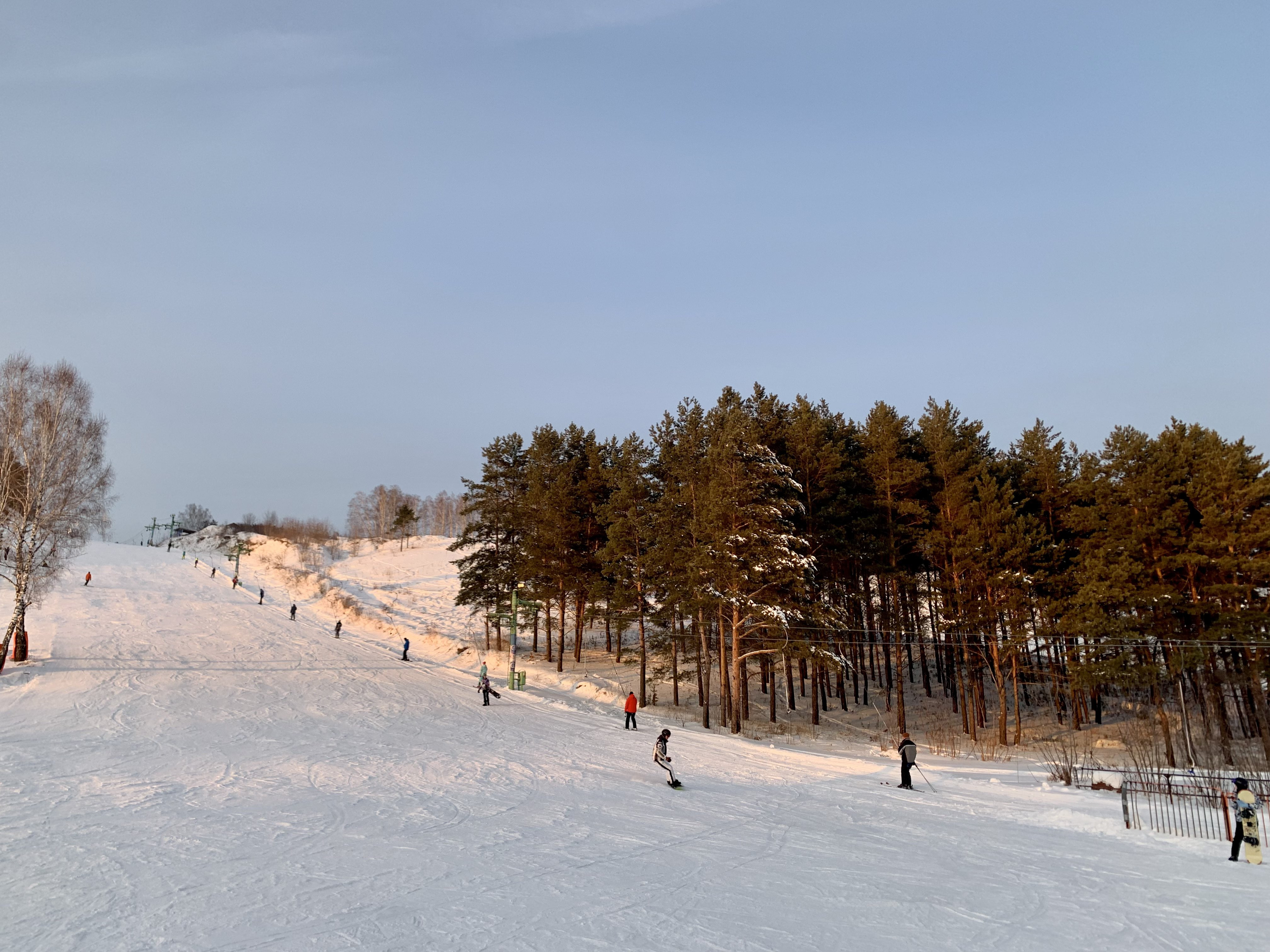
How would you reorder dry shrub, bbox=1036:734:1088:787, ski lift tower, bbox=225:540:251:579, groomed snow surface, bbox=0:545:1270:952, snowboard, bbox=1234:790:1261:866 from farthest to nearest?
ski lift tower, bbox=225:540:251:579
dry shrub, bbox=1036:734:1088:787
snowboard, bbox=1234:790:1261:866
groomed snow surface, bbox=0:545:1270:952

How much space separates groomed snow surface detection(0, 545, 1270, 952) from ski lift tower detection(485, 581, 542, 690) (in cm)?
1082

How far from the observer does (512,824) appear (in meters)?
13.3

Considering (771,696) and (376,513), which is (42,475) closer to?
(771,696)

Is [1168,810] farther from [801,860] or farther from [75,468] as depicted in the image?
[75,468]

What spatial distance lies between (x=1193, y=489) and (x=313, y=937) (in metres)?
36.8

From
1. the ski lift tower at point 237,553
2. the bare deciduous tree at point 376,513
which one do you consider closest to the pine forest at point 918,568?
the ski lift tower at point 237,553

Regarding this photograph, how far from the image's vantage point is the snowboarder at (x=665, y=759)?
59.5ft

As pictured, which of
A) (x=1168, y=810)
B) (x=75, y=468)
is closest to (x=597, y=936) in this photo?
(x=1168, y=810)

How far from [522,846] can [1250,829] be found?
13.5m

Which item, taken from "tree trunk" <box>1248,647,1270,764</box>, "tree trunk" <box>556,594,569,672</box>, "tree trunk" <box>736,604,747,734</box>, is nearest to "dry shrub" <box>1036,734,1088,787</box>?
"tree trunk" <box>1248,647,1270,764</box>

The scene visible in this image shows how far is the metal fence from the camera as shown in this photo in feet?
50.0

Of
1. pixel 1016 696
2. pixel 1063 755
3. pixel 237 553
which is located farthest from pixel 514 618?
pixel 237 553

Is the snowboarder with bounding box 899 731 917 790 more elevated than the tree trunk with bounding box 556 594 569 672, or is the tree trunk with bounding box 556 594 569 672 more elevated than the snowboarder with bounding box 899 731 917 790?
the tree trunk with bounding box 556 594 569 672

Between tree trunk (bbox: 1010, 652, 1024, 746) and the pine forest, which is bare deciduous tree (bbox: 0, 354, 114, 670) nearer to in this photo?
the pine forest
